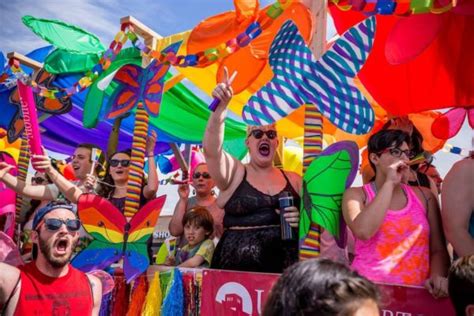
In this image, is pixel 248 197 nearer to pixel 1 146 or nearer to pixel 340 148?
pixel 340 148

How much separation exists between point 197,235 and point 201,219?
12 cm

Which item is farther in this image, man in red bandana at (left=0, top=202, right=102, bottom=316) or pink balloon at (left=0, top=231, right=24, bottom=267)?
pink balloon at (left=0, top=231, right=24, bottom=267)

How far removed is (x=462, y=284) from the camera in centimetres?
173

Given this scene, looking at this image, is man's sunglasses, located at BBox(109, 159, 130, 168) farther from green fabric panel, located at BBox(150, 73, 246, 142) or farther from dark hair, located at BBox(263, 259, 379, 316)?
dark hair, located at BBox(263, 259, 379, 316)

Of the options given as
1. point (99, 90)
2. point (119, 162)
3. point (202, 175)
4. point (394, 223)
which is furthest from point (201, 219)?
point (394, 223)

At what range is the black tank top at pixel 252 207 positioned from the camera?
296cm

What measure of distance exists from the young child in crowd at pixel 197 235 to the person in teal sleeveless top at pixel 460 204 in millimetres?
1796

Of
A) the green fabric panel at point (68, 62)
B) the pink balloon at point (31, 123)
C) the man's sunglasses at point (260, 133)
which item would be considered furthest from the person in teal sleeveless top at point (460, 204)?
the green fabric panel at point (68, 62)

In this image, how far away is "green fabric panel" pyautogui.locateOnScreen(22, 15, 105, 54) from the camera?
428 centimetres

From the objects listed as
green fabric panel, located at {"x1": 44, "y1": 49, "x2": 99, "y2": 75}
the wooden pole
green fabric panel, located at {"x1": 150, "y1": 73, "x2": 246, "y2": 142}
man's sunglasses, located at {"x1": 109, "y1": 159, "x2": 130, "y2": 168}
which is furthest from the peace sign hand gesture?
green fabric panel, located at {"x1": 150, "y1": 73, "x2": 246, "y2": 142}

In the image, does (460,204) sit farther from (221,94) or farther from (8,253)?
(8,253)

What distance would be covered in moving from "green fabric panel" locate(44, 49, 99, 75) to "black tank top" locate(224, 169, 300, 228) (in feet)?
7.41

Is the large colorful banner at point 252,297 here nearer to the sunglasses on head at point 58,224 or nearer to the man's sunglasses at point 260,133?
the sunglasses on head at point 58,224

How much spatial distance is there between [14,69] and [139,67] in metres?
1.74
